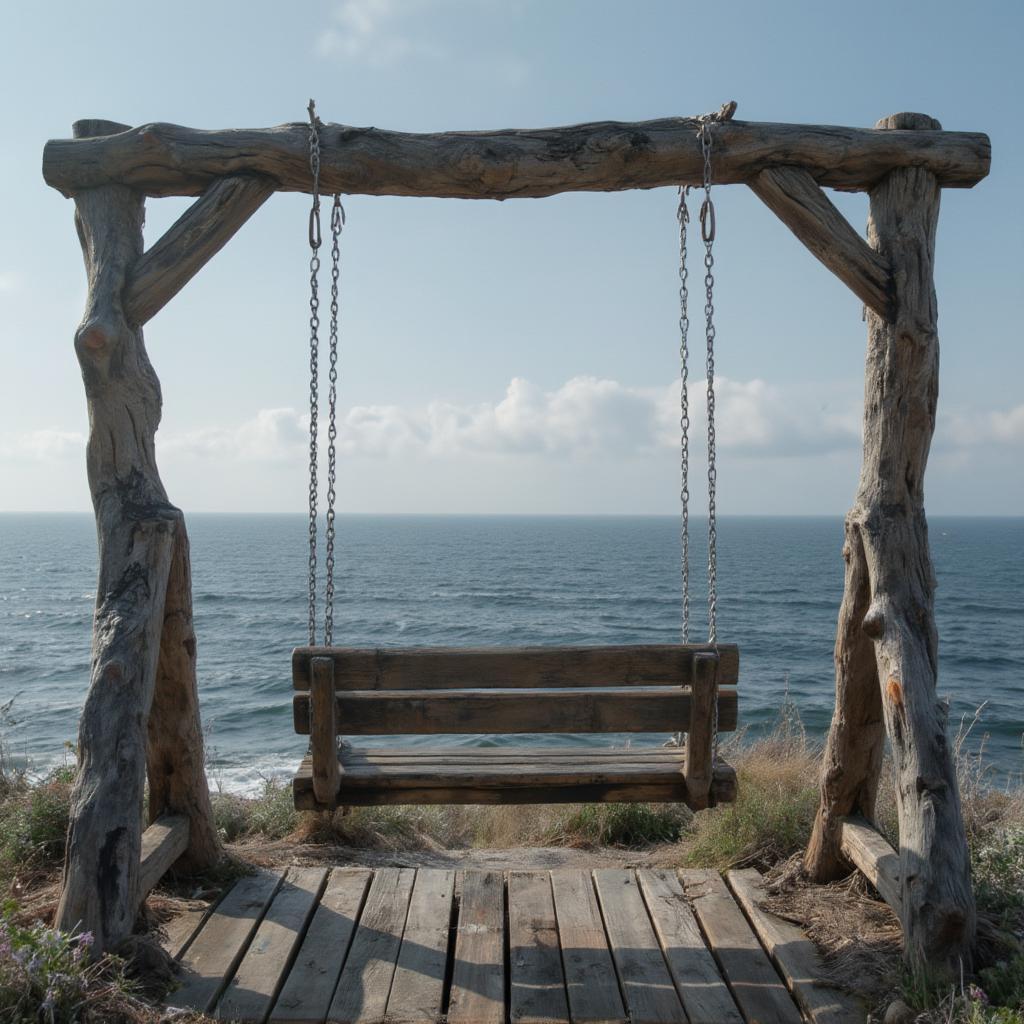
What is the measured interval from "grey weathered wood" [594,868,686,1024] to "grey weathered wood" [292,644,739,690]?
1.25 meters

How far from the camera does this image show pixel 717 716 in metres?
4.41

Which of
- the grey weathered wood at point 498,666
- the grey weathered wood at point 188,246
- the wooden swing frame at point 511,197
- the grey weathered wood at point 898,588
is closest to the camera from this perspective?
the grey weathered wood at point 898,588

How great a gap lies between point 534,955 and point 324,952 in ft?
3.15

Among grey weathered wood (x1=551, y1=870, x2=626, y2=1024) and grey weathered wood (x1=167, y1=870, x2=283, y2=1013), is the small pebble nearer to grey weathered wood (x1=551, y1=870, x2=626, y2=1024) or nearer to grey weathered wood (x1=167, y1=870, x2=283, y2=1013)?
grey weathered wood (x1=551, y1=870, x2=626, y2=1024)

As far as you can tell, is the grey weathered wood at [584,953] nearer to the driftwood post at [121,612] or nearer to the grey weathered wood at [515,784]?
the grey weathered wood at [515,784]

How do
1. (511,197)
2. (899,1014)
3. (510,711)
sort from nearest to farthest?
(899,1014), (510,711), (511,197)

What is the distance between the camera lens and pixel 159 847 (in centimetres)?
461

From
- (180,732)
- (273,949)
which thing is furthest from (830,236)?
(273,949)

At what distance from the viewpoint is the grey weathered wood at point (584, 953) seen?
3854mm

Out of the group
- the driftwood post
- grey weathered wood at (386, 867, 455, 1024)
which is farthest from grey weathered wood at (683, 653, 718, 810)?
the driftwood post

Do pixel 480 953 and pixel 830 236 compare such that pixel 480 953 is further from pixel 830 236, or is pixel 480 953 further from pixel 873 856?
pixel 830 236

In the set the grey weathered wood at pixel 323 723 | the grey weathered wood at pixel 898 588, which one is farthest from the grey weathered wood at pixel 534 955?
the grey weathered wood at pixel 898 588

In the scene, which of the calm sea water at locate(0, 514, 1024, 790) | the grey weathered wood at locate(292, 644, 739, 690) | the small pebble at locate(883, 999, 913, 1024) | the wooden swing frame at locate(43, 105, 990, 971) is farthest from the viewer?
the calm sea water at locate(0, 514, 1024, 790)

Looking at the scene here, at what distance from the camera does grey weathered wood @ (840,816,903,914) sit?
4.32 metres
